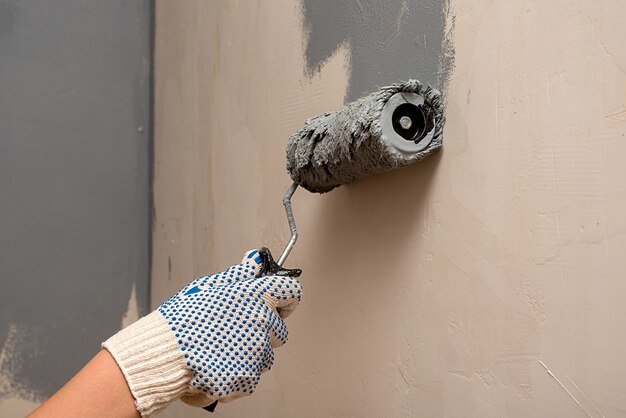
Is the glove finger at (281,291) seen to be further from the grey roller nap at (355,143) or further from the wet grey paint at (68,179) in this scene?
the wet grey paint at (68,179)

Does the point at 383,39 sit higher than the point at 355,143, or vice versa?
the point at 383,39

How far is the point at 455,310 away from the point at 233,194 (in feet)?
2.49

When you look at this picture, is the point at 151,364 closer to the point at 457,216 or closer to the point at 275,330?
the point at 275,330

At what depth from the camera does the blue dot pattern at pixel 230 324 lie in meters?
0.92

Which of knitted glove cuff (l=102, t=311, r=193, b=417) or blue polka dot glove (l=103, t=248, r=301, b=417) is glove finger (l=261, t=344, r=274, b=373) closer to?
blue polka dot glove (l=103, t=248, r=301, b=417)

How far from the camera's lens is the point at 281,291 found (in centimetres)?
100

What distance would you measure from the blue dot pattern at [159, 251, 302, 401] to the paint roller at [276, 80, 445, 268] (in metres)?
0.07

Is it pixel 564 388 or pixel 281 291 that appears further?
pixel 281 291

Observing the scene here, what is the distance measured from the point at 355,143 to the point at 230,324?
31cm

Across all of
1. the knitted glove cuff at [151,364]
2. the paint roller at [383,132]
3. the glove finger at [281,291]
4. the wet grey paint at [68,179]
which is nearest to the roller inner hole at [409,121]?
the paint roller at [383,132]

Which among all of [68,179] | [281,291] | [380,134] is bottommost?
[281,291]

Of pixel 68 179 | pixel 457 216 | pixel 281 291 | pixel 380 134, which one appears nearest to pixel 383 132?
pixel 380 134

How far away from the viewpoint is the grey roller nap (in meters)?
0.93

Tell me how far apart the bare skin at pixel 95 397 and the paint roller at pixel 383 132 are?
0.29m
